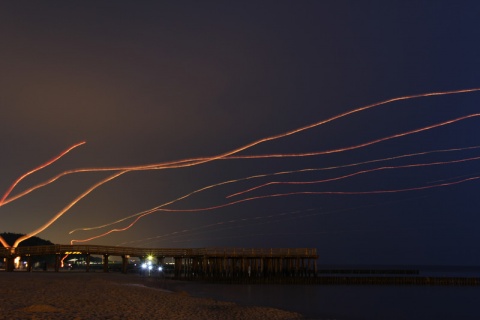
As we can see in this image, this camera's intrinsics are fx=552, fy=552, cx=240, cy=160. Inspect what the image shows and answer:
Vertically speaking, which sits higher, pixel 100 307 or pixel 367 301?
pixel 100 307

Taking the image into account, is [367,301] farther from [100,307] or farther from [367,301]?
[100,307]

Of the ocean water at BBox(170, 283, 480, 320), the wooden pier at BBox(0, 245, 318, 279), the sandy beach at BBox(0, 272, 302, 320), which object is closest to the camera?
the sandy beach at BBox(0, 272, 302, 320)

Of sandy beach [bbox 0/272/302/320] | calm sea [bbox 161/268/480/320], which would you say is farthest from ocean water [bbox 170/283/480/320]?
sandy beach [bbox 0/272/302/320]

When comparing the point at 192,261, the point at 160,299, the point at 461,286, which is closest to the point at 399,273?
the point at 461,286

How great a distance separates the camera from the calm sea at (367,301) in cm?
3681

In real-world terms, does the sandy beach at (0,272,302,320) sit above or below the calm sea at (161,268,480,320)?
above

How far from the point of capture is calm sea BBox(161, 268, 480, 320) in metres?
36.8

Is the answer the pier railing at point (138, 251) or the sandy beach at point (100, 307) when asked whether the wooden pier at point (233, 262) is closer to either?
the pier railing at point (138, 251)

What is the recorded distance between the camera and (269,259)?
6291 cm

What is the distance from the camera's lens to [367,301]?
46.6 meters

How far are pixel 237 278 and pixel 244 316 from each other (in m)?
37.3

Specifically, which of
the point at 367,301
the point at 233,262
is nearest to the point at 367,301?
the point at 367,301

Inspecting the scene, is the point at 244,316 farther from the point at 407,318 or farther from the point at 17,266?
the point at 17,266

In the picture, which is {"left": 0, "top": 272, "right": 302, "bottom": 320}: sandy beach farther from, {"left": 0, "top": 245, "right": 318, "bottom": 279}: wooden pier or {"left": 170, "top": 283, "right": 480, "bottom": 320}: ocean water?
{"left": 0, "top": 245, "right": 318, "bottom": 279}: wooden pier
